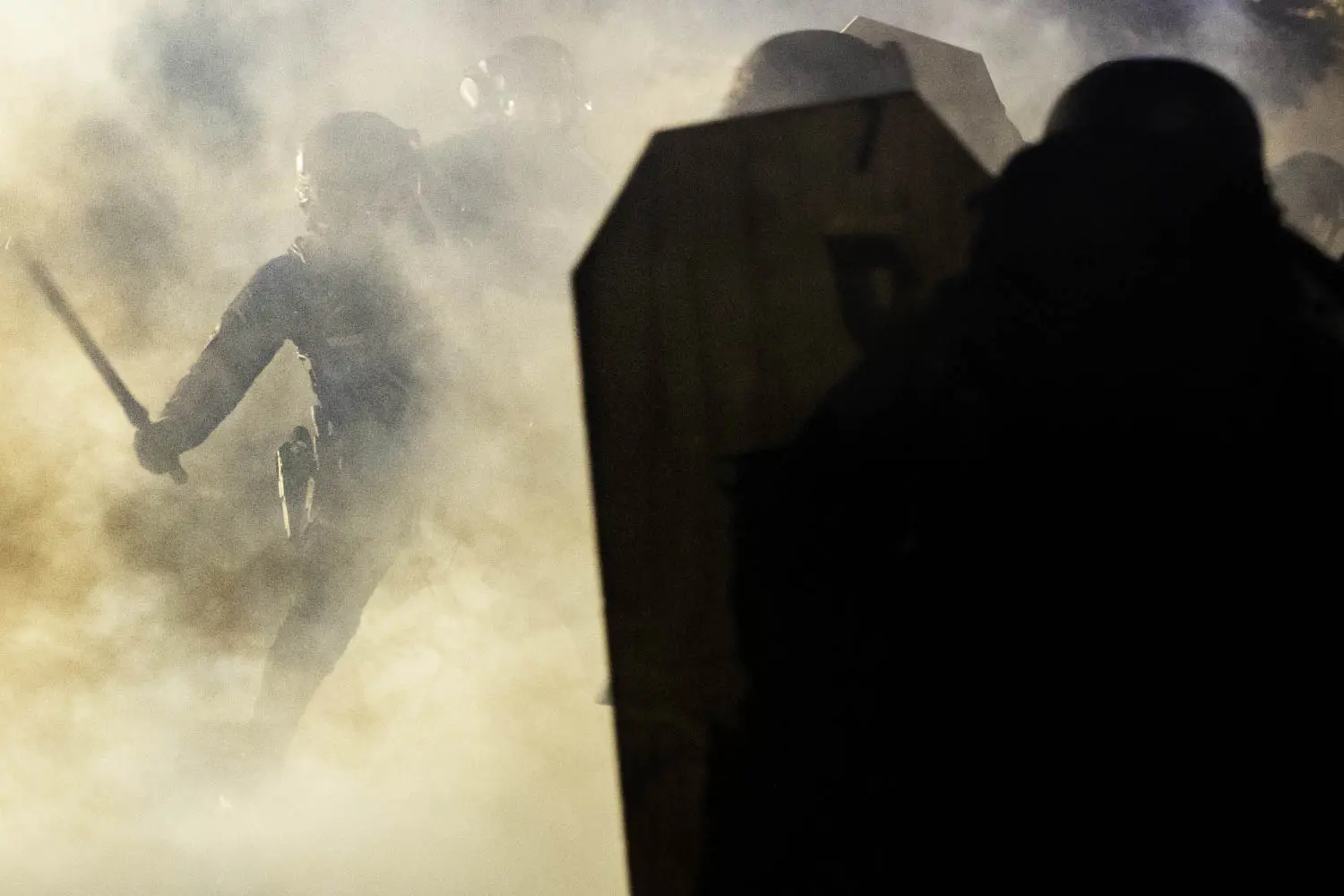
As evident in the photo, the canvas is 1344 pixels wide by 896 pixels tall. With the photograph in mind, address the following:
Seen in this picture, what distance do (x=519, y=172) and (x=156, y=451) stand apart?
4.25ft

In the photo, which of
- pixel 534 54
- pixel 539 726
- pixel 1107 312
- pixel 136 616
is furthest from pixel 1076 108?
pixel 136 616

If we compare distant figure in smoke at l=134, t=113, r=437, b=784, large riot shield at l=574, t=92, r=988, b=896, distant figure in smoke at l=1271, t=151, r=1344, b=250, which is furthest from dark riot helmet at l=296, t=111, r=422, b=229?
distant figure in smoke at l=1271, t=151, r=1344, b=250

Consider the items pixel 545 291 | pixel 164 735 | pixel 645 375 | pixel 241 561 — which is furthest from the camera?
pixel 545 291

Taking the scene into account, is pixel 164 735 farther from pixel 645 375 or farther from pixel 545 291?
pixel 645 375

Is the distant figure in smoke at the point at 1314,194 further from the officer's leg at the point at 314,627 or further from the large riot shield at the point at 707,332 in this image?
the officer's leg at the point at 314,627

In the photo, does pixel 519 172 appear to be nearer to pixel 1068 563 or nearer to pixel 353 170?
pixel 353 170

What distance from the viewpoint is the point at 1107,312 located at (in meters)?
0.69

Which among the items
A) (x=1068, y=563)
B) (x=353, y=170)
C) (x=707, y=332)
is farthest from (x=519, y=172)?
(x=1068, y=563)

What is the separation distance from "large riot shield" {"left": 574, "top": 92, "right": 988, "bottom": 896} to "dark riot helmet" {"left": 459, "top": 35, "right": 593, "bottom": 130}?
7.11ft

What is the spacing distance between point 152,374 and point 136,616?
0.65m

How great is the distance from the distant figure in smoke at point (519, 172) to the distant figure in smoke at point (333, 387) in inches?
9.6

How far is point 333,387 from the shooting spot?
233 centimetres

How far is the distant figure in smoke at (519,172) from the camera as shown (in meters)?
2.68

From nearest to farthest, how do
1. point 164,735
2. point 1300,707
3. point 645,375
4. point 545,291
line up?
point 1300,707 < point 645,375 < point 164,735 < point 545,291
